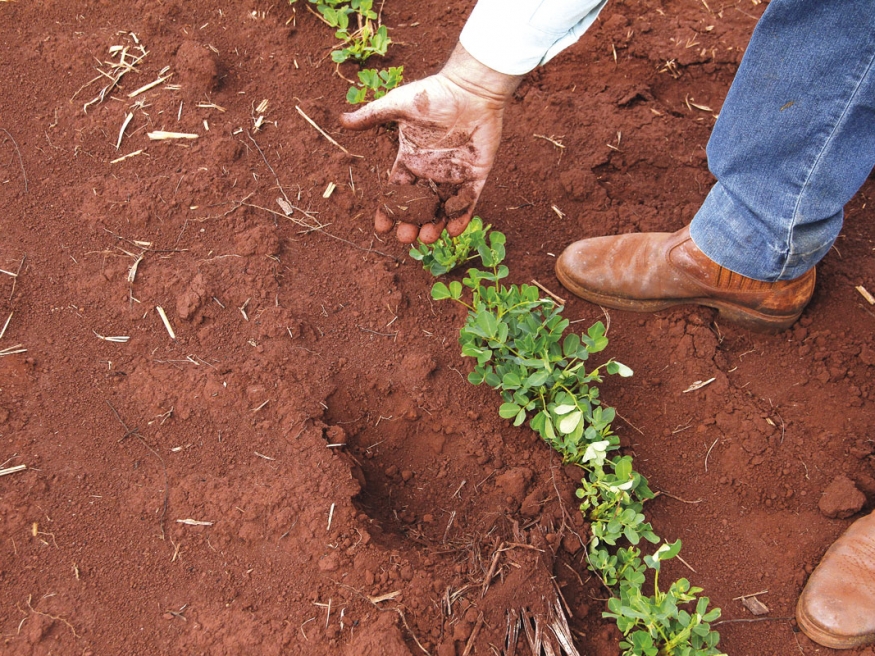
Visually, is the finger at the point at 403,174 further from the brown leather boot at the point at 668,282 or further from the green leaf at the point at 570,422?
the green leaf at the point at 570,422

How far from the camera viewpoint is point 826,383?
247cm

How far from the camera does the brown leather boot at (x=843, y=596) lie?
6.56 ft

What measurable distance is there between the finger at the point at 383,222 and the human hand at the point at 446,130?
0.11m

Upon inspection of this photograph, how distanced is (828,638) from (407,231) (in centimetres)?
177

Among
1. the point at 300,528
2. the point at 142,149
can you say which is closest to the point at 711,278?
the point at 300,528

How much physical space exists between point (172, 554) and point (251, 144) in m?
1.56

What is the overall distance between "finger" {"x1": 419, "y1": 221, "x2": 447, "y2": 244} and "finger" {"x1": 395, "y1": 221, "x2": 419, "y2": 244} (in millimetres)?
42

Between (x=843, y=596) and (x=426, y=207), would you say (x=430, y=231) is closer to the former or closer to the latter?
(x=426, y=207)

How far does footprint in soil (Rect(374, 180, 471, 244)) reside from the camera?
2.31 metres

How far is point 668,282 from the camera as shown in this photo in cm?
253

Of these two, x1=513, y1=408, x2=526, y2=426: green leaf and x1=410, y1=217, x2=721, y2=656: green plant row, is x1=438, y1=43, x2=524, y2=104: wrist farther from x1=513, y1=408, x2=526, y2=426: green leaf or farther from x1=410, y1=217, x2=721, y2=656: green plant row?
x1=513, y1=408, x2=526, y2=426: green leaf

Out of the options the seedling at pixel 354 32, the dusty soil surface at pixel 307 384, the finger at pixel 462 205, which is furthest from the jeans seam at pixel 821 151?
the seedling at pixel 354 32

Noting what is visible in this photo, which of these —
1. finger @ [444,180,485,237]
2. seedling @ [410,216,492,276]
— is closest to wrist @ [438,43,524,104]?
finger @ [444,180,485,237]

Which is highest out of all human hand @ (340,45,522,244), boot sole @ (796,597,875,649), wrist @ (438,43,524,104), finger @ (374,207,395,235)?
wrist @ (438,43,524,104)
